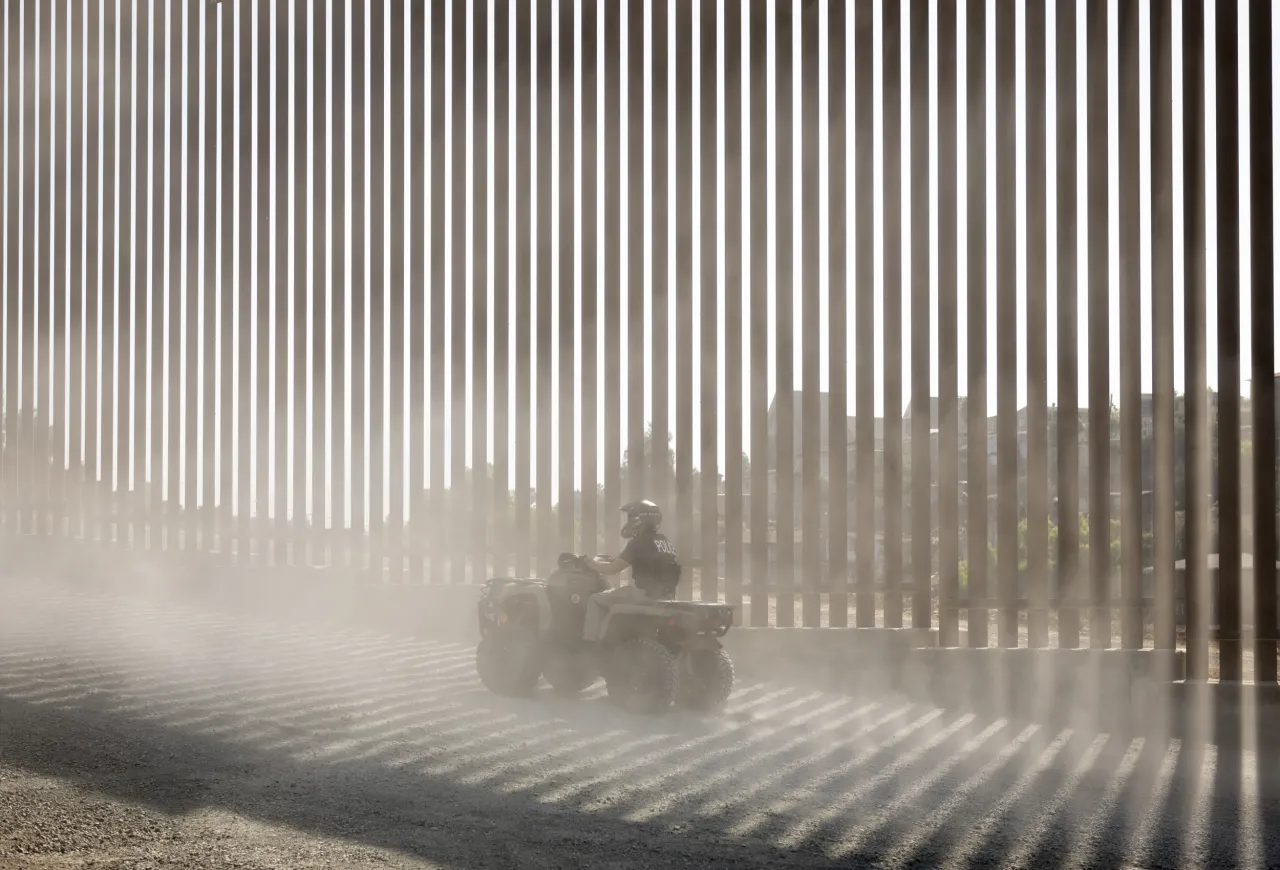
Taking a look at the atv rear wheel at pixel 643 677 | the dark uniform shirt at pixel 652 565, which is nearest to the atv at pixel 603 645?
the atv rear wheel at pixel 643 677

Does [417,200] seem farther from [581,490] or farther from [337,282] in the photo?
[581,490]

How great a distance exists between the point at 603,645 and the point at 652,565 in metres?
Result: 0.62

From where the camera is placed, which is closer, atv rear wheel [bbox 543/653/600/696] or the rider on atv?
the rider on atv

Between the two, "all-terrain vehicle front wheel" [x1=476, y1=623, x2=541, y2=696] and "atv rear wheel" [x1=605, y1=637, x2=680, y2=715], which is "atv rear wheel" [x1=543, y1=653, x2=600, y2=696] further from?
"atv rear wheel" [x1=605, y1=637, x2=680, y2=715]

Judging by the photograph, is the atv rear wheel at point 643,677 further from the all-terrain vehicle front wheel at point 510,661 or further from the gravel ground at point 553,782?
the all-terrain vehicle front wheel at point 510,661

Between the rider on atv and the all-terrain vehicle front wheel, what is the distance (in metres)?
0.41

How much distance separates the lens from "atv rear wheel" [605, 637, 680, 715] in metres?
7.39

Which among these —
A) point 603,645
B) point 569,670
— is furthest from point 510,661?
point 603,645

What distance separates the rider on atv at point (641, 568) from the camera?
25.9 feet

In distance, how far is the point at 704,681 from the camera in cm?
765

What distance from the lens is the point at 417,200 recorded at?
1131cm

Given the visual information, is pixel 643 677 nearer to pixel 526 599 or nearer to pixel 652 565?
pixel 652 565

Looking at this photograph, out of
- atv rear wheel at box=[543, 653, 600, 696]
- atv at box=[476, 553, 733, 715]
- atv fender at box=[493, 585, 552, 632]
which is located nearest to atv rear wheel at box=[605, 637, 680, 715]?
atv at box=[476, 553, 733, 715]

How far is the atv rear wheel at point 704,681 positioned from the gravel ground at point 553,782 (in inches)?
8.1
